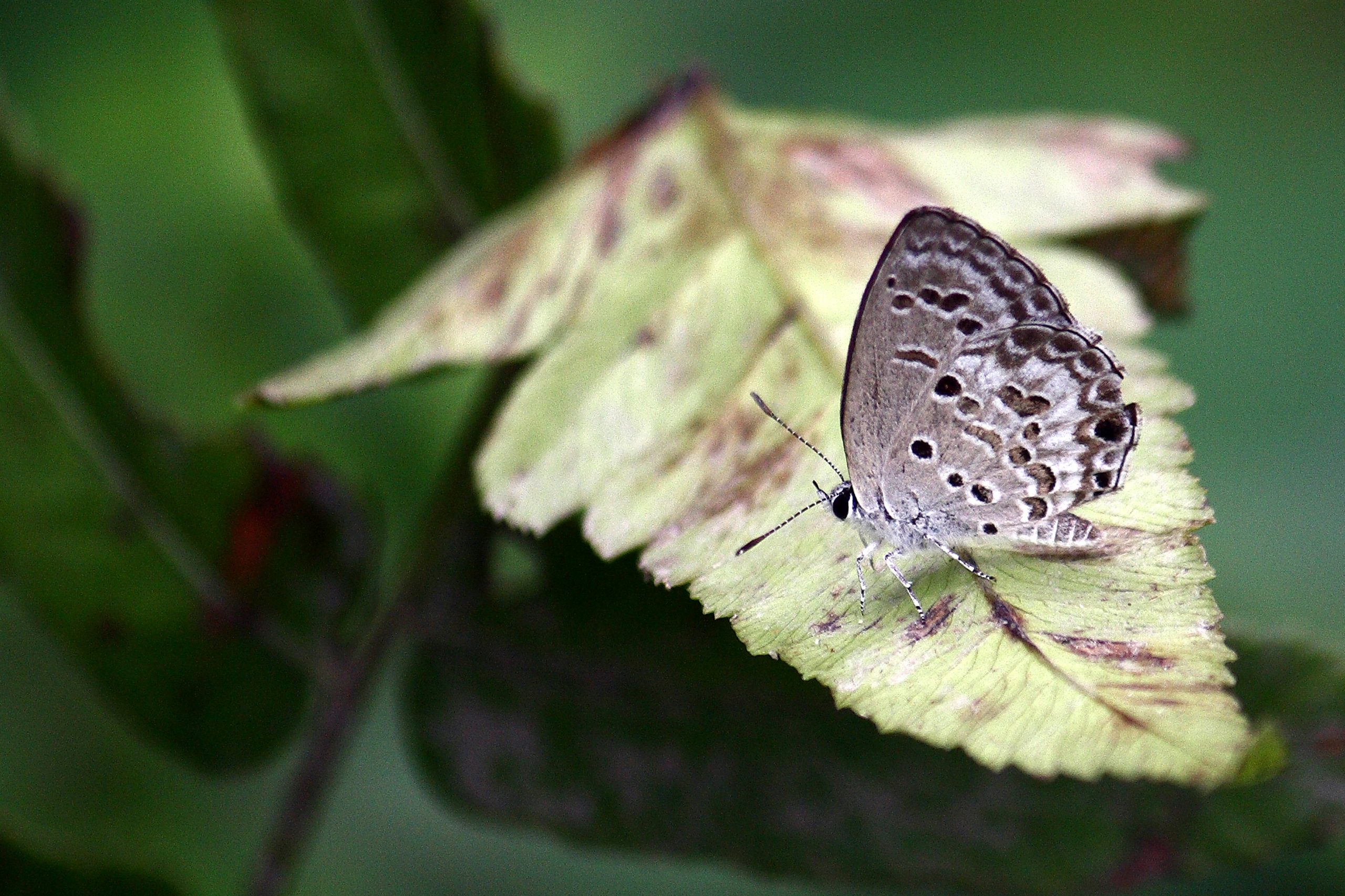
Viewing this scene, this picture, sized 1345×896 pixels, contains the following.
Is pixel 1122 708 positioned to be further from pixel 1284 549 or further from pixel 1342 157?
pixel 1342 157

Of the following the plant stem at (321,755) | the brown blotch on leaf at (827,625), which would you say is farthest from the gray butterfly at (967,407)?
the plant stem at (321,755)

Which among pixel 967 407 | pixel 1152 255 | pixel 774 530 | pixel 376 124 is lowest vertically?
pixel 774 530

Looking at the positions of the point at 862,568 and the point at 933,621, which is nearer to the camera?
the point at 933,621

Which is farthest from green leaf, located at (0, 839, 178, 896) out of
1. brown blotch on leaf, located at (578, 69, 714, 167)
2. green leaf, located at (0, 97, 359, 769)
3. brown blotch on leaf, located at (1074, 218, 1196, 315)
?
brown blotch on leaf, located at (1074, 218, 1196, 315)

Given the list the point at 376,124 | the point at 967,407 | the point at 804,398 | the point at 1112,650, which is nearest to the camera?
the point at 1112,650

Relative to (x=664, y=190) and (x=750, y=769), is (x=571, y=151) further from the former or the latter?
(x=750, y=769)

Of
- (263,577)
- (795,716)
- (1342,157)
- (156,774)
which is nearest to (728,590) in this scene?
(795,716)

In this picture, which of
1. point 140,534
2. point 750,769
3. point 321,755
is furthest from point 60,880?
point 750,769

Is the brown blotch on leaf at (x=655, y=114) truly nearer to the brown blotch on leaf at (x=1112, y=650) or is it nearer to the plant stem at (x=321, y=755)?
the plant stem at (x=321, y=755)
